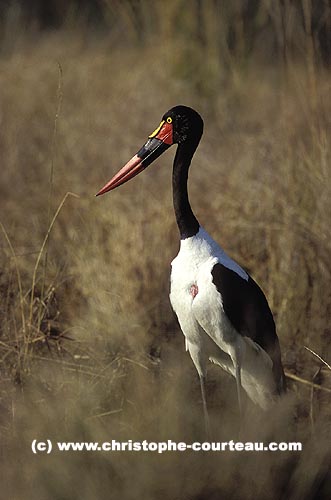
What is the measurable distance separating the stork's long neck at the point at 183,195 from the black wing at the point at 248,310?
138mm

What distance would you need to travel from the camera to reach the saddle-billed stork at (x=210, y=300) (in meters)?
2.89

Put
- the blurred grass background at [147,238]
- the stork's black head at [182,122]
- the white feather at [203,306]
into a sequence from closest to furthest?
1. the blurred grass background at [147,238]
2. the white feather at [203,306]
3. the stork's black head at [182,122]

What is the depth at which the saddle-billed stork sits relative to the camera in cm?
289

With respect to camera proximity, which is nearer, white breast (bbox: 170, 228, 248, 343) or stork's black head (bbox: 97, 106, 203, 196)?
white breast (bbox: 170, 228, 248, 343)

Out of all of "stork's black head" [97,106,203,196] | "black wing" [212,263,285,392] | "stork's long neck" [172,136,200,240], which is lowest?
"black wing" [212,263,285,392]

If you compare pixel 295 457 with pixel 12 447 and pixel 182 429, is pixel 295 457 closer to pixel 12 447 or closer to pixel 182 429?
pixel 182 429

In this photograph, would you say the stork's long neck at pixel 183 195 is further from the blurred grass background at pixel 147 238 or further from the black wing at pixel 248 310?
the blurred grass background at pixel 147 238

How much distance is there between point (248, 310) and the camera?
295 centimetres

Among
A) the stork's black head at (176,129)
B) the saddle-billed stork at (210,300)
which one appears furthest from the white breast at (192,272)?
the stork's black head at (176,129)

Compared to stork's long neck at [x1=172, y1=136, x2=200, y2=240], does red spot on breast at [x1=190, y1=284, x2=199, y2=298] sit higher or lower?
lower

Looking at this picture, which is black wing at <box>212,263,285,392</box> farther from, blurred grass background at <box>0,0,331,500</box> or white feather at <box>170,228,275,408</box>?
blurred grass background at <box>0,0,331,500</box>

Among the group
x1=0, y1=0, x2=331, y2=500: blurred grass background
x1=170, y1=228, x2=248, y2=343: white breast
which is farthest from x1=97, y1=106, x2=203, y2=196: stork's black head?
x1=0, y1=0, x2=331, y2=500: blurred grass background

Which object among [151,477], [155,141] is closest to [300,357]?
[155,141]

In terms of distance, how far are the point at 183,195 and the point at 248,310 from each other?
352 millimetres
